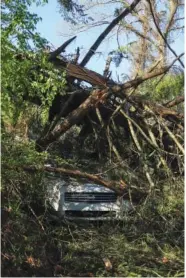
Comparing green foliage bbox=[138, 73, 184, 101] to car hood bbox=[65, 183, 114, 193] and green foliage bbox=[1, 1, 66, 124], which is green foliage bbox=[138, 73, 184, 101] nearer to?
car hood bbox=[65, 183, 114, 193]

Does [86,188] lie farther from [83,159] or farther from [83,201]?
[83,159]

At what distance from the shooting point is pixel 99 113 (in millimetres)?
6246

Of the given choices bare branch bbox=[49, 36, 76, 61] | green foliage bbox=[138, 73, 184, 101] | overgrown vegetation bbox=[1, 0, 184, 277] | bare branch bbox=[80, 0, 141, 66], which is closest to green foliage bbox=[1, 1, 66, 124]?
overgrown vegetation bbox=[1, 0, 184, 277]

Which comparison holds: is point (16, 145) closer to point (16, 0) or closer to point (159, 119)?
point (16, 0)

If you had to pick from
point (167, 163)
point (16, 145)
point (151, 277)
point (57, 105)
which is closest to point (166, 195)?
point (167, 163)

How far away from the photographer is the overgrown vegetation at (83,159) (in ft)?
14.5

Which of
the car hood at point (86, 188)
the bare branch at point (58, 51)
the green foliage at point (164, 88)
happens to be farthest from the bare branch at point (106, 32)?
the car hood at point (86, 188)

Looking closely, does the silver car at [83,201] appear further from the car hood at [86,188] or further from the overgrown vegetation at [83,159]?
the overgrown vegetation at [83,159]

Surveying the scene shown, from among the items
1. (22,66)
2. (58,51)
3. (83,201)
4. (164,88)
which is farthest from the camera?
(164,88)

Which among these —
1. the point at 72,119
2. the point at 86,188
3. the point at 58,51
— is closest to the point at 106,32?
the point at 58,51

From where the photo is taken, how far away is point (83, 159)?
259 inches

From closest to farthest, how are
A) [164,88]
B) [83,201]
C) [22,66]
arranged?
[22,66]
[83,201]
[164,88]

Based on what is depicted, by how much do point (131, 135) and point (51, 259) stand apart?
2390 mm

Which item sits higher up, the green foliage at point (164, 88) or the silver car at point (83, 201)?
the green foliage at point (164, 88)
